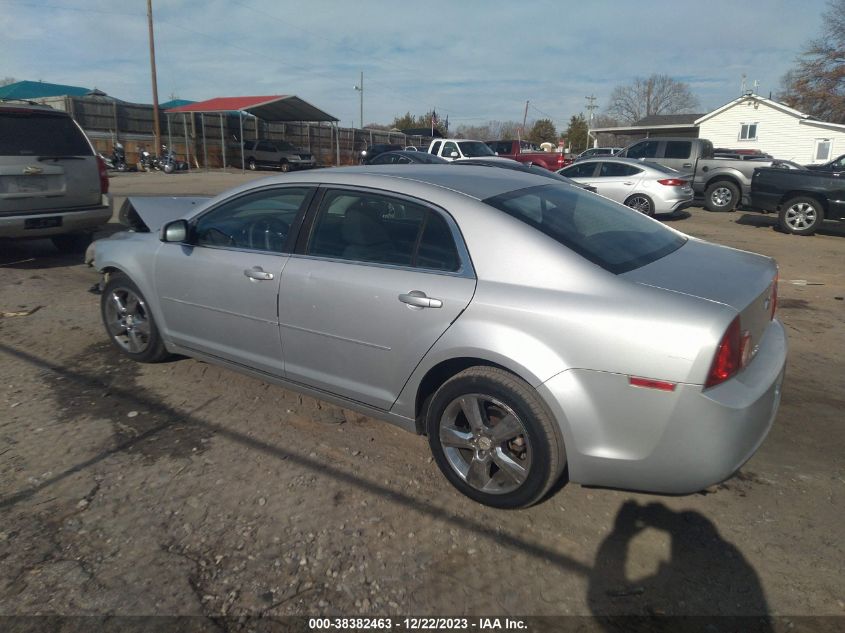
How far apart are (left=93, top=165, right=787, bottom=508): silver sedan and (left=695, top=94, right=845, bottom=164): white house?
40552 millimetres

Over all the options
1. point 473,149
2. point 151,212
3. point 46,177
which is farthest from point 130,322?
point 473,149

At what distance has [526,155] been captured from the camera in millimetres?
22062

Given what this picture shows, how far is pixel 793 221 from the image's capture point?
11.8 m

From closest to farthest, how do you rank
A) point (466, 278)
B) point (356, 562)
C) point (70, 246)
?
1. point (356, 562)
2. point (466, 278)
3. point (70, 246)

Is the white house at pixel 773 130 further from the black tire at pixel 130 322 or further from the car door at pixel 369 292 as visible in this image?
the black tire at pixel 130 322

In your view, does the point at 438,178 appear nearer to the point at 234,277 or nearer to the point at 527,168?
the point at 234,277

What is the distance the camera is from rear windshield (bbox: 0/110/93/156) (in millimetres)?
6887

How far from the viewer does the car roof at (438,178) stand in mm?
3218

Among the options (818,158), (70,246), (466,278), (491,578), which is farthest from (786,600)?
(818,158)

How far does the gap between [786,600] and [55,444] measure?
12.3 feet

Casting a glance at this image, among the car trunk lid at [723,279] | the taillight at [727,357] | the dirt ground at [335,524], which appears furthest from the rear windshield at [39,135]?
the taillight at [727,357]

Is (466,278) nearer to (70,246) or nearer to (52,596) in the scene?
(52,596)

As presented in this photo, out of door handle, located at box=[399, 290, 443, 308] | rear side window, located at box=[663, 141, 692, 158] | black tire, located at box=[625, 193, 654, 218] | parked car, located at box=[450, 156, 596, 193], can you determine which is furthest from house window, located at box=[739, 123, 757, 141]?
door handle, located at box=[399, 290, 443, 308]

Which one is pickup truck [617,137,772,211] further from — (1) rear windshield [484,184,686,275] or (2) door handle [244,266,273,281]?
(2) door handle [244,266,273,281]
